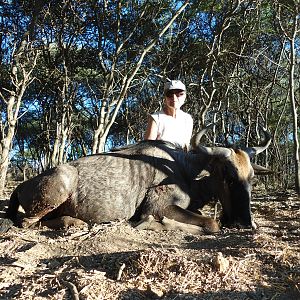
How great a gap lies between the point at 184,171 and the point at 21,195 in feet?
8.03

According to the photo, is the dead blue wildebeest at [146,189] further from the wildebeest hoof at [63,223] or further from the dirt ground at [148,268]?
the dirt ground at [148,268]

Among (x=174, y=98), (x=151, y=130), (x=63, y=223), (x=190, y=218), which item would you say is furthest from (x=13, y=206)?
Result: (x=174, y=98)

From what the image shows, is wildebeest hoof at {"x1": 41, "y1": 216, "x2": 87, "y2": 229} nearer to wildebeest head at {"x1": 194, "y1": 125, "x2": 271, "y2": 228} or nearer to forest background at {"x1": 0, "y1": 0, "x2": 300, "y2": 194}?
wildebeest head at {"x1": 194, "y1": 125, "x2": 271, "y2": 228}

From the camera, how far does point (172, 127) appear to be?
7.37 metres

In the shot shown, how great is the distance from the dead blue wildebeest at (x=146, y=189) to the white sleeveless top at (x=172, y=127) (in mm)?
610

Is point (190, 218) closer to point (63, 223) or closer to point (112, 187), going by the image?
point (112, 187)

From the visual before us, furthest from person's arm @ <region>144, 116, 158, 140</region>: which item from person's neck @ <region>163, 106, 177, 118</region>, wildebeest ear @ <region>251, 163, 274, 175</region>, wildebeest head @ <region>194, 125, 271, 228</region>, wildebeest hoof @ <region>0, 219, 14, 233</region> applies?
wildebeest hoof @ <region>0, 219, 14, 233</region>

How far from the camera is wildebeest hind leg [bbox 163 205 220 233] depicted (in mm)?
5605

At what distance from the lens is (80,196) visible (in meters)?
6.02

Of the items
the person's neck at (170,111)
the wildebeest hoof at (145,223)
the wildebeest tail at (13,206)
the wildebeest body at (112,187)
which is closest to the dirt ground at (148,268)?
the wildebeest hoof at (145,223)

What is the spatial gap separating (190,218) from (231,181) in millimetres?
786

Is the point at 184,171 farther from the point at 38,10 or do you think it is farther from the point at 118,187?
the point at 38,10

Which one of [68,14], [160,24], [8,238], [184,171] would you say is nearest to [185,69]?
[160,24]

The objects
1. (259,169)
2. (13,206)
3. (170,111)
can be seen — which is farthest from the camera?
(170,111)
